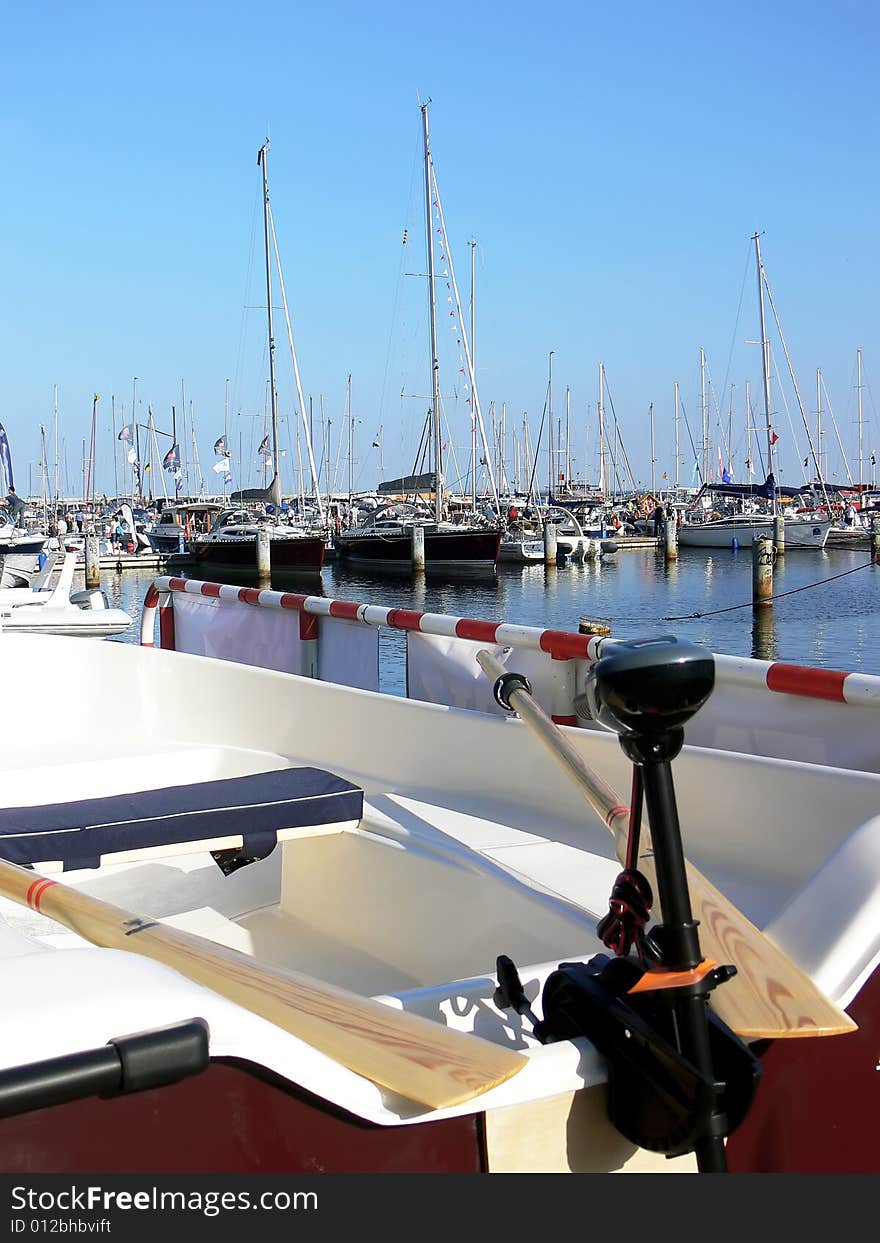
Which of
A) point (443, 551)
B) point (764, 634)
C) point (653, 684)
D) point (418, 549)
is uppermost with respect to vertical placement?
point (653, 684)

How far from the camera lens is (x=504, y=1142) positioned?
1.57 m

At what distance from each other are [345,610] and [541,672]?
5.13ft

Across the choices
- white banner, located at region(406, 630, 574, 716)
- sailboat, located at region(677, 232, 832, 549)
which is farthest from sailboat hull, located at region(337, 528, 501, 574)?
white banner, located at region(406, 630, 574, 716)

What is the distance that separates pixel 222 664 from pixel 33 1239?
389 cm

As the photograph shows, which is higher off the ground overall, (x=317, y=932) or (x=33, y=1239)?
(x=33, y=1239)

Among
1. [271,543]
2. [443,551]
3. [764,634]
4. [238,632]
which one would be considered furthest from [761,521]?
[238,632]

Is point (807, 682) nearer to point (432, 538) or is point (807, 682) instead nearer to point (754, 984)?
point (754, 984)

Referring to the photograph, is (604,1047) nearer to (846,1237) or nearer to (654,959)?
(654,959)

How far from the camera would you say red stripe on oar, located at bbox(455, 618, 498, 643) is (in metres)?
4.45

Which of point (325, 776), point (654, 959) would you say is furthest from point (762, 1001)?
point (325, 776)

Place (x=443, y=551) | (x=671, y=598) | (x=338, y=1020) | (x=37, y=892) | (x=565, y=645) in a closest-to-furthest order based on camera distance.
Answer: (x=338, y=1020) → (x=37, y=892) → (x=565, y=645) → (x=671, y=598) → (x=443, y=551)

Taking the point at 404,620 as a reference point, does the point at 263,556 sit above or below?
below

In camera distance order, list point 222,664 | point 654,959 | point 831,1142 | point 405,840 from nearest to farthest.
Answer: point 654,959, point 831,1142, point 405,840, point 222,664

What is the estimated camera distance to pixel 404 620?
5027 millimetres
